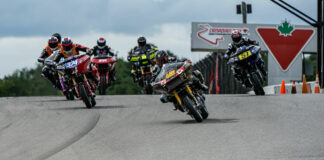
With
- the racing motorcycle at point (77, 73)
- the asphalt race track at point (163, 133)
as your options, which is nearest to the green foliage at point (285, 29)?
the asphalt race track at point (163, 133)

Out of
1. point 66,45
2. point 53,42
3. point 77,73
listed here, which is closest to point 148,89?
point 53,42

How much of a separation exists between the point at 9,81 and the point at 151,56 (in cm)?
15411

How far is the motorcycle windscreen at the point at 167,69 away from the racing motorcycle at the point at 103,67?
1096 centimetres

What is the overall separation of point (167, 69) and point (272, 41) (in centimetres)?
3789

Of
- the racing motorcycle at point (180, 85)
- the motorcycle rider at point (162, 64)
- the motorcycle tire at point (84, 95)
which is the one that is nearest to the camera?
the racing motorcycle at point (180, 85)

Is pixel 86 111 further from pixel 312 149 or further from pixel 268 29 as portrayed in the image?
pixel 268 29

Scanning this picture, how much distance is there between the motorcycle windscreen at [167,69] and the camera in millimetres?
11188

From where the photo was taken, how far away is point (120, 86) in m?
118

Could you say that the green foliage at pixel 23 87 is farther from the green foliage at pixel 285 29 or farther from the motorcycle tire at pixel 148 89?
the motorcycle tire at pixel 148 89

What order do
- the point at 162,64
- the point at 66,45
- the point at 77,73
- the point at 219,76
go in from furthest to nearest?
the point at 219,76 < the point at 66,45 < the point at 77,73 < the point at 162,64

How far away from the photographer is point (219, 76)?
118 ft

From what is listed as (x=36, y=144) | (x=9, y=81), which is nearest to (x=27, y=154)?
(x=36, y=144)

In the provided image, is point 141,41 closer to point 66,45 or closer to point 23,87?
point 66,45

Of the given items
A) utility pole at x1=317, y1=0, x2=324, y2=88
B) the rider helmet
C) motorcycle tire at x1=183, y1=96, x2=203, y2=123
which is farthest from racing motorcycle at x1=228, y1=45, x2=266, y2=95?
utility pole at x1=317, y1=0, x2=324, y2=88
